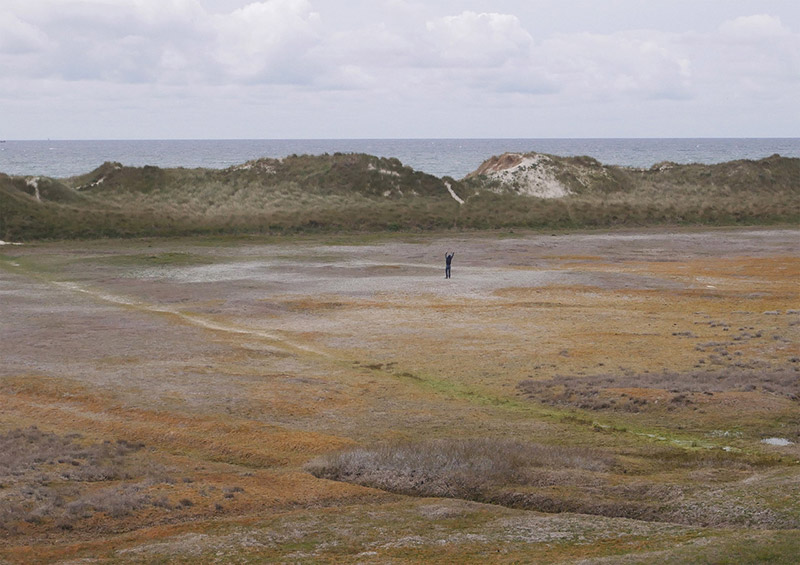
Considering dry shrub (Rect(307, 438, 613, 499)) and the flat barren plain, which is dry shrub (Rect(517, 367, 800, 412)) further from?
dry shrub (Rect(307, 438, 613, 499))

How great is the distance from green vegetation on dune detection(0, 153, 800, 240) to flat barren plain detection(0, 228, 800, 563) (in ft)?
92.6

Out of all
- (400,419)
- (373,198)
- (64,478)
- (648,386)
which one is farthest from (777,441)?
(373,198)

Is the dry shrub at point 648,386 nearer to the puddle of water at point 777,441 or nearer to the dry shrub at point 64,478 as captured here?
the puddle of water at point 777,441

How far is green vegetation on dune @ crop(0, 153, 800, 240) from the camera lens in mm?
90625

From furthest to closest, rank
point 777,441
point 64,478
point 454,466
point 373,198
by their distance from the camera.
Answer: point 373,198
point 777,441
point 454,466
point 64,478

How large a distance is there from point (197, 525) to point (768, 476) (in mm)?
13682

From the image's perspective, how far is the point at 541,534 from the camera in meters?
19.0

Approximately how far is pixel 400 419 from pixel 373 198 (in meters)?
77.7

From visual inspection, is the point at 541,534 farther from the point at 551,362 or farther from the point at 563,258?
the point at 563,258

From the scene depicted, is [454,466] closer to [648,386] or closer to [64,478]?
[64,478]

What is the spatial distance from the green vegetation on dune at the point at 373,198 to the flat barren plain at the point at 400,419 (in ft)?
92.6

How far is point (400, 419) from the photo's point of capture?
2998 cm

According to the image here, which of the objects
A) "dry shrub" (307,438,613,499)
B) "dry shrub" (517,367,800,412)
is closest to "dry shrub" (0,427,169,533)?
"dry shrub" (307,438,613,499)

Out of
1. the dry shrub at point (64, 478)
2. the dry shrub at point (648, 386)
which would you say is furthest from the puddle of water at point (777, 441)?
the dry shrub at point (64, 478)
